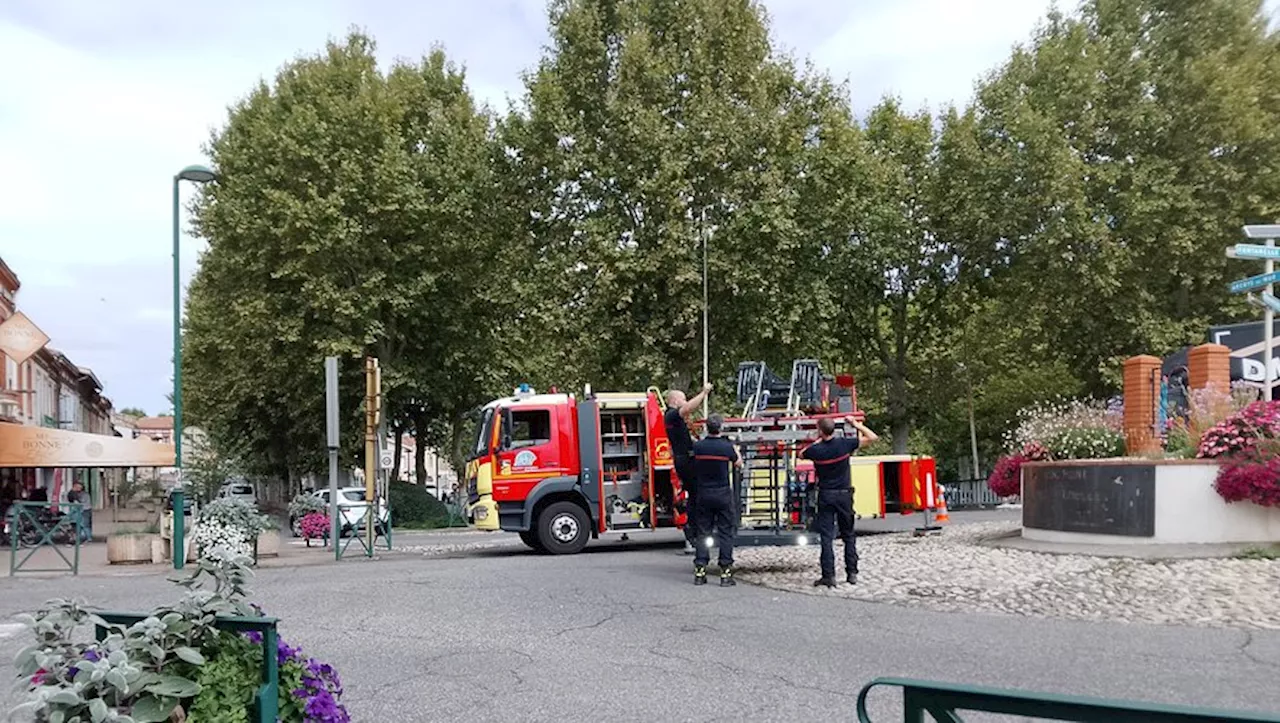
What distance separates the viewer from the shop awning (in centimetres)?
2298

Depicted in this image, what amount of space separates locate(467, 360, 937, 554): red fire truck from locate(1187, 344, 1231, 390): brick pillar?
14.4 ft

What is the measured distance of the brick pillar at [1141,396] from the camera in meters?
14.2

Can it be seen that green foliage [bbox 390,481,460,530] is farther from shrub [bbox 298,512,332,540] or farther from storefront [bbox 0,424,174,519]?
shrub [bbox 298,512,332,540]

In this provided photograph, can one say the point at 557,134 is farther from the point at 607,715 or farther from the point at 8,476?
the point at 607,715

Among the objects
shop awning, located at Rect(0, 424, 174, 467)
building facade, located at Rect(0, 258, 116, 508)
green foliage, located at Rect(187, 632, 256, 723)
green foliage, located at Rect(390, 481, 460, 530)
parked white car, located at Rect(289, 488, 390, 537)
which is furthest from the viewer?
building facade, located at Rect(0, 258, 116, 508)

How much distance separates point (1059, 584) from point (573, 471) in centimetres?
839

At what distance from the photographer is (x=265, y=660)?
3.88 metres

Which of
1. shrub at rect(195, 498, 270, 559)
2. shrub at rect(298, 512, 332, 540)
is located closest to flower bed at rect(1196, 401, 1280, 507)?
shrub at rect(195, 498, 270, 559)

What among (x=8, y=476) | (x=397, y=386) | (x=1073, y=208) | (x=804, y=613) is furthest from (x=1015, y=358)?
(x=8, y=476)

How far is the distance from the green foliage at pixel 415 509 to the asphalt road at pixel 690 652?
1957cm

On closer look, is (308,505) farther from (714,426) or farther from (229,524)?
(714,426)

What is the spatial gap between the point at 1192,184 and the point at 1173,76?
2.93 metres

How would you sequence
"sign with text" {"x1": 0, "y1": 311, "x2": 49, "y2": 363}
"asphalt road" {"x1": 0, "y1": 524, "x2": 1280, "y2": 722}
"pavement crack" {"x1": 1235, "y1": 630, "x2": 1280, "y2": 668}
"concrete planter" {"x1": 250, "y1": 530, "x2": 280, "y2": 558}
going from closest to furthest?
"asphalt road" {"x1": 0, "y1": 524, "x2": 1280, "y2": 722}
"pavement crack" {"x1": 1235, "y1": 630, "x2": 1280, "y2": 668}
"concrete planter" {"x1": 250, "y1": 530, "x2": 280, "y2": 558}
"sign with text" {"x1": 0, "y1": 311, "x2": 49, "y2": 363}

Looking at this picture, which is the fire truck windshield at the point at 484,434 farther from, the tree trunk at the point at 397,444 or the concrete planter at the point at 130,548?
the tree trunk at the point at 397,444
